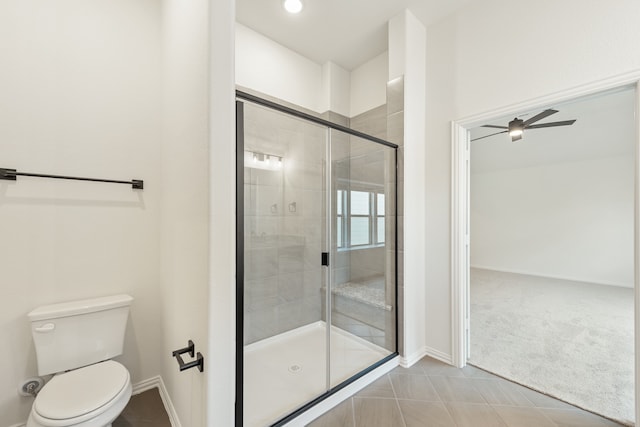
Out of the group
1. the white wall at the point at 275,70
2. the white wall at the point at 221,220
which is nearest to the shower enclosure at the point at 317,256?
the white wall at the point at 221,220

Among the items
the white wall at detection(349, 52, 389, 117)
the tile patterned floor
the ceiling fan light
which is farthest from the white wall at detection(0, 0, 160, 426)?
the ceiling fan light

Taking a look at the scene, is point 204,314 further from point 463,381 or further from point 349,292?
point 463,381

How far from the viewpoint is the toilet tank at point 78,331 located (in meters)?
1.43

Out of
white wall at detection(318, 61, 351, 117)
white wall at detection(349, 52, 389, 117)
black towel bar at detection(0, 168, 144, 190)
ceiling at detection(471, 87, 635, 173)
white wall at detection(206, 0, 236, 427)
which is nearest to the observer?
white wall at detection(206, 0, 236, 427)

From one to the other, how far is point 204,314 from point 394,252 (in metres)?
1.64

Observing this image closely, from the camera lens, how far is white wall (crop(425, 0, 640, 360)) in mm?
1559

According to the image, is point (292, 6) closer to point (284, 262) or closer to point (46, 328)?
point (284, 262)

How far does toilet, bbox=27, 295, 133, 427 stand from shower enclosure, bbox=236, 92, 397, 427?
79 cm

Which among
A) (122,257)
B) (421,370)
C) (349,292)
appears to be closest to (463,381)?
(421,370)

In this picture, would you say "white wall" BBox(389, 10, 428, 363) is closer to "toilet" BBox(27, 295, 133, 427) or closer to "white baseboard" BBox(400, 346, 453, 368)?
"white baseboard" BBox(400, 346, 453, 368)

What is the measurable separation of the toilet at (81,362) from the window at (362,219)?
5.55ft

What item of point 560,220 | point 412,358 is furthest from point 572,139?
point 412,358

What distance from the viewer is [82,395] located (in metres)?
1.27

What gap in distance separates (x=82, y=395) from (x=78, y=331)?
1.39ft
